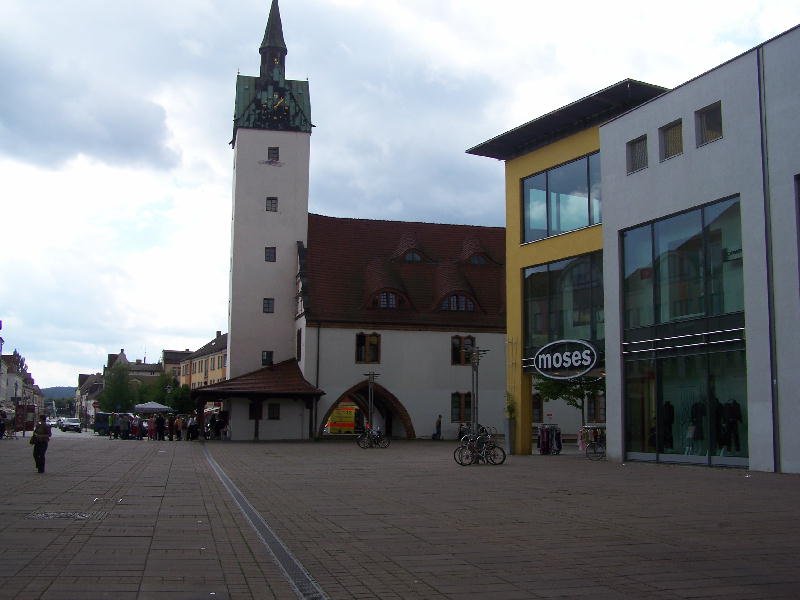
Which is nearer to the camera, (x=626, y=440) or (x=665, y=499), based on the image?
(x=665, y=499)

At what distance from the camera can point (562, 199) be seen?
106 ft

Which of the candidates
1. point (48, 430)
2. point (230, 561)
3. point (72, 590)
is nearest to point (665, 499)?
point (230, 561)

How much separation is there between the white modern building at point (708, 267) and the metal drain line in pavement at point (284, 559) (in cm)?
1404

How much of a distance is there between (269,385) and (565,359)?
24.9 meters

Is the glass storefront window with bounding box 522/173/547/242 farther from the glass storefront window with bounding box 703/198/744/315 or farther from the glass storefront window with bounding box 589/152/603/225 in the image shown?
the glass storefront window with bounding box 703/198/744/315

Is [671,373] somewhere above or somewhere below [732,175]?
below

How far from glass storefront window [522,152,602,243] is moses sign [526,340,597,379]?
4.10 meters

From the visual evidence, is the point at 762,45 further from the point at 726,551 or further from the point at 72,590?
the point at 72,590

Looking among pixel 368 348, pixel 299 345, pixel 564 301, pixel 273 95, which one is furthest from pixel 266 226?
pixel 564 301

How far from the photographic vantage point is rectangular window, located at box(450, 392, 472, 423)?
55.8 m

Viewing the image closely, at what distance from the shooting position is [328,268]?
5684 cm

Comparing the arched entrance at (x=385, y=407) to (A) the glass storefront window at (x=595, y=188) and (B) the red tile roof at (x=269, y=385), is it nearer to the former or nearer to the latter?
(B) the red tile roof at (x=269, y=385)

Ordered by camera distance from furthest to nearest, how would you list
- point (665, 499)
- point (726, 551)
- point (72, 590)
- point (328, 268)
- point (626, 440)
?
point (328, 268), point (626, 440), point (665, 499), point (726, 551), point (72, 590)

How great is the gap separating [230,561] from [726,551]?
18.2ft
